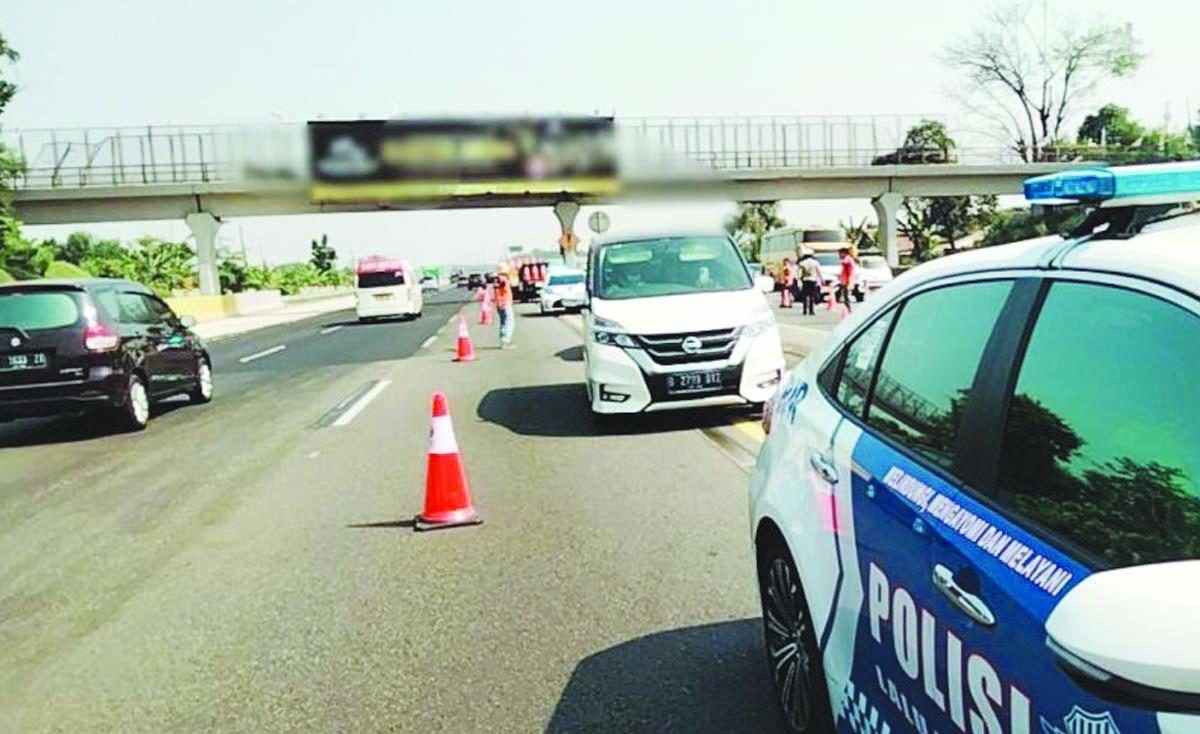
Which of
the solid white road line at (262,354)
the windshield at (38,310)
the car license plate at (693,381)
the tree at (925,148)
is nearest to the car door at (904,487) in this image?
the car license plate at (693,381)

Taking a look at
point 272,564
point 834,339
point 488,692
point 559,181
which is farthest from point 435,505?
point 559,181

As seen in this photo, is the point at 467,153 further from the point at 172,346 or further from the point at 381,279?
the point at 172,346

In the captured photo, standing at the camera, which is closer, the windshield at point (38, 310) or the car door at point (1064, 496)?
the car door at point (1064, 496)

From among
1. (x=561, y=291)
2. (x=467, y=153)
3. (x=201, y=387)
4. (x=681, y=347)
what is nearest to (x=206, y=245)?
(x=467, y=153)

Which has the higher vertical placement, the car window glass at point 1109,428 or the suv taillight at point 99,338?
the car window glass at point 1109,428

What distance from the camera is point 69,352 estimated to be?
13.0 meters

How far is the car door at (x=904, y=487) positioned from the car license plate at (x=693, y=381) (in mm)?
7598

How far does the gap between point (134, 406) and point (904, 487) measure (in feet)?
40.6

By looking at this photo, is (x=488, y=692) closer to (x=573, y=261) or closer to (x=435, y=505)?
(x=435, y=505)

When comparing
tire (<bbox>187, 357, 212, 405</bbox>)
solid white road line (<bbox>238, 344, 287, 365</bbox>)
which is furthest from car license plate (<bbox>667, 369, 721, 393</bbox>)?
solid white road line (<bbox>238, 344, 287, 365</bbox>)

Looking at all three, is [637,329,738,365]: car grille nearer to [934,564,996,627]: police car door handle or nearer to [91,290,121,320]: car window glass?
[91,290,121,320]: car window glass

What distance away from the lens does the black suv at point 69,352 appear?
13.0m

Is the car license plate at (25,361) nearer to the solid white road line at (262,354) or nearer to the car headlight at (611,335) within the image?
the car headlight at (611,335)

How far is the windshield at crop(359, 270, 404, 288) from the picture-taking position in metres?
44.4
